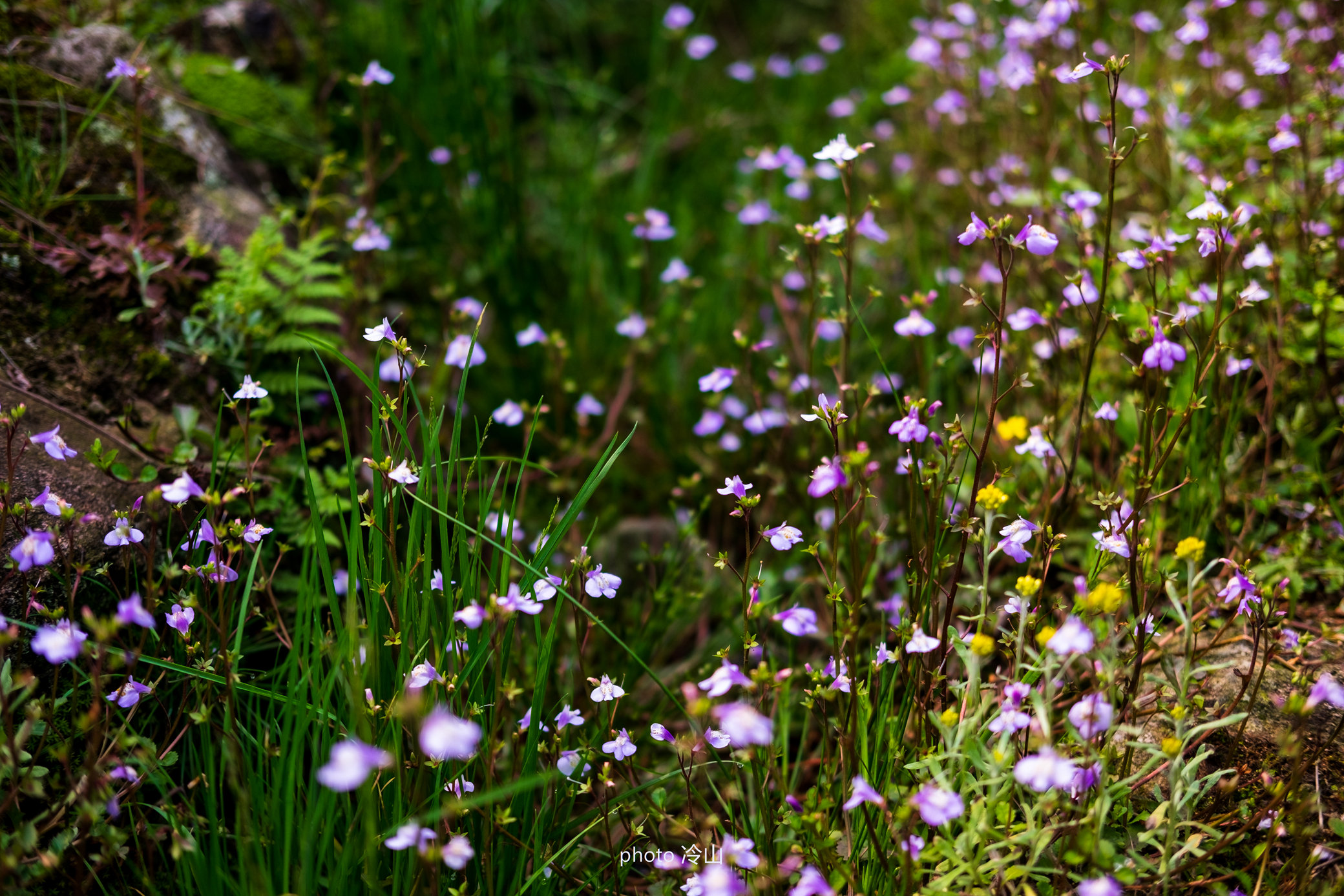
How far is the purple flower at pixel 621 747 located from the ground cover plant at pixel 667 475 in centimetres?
4

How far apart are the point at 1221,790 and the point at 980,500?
2.60 ft

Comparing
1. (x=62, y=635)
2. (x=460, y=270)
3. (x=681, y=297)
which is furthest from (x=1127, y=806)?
(x=460, y=270)

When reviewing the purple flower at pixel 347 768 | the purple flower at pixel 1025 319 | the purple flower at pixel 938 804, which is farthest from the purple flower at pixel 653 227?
the purple flower at pixel 347 768

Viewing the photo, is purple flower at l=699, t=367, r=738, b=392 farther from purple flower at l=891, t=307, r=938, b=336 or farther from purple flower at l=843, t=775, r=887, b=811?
purple flower at l=843, t=775, r=887, b=811

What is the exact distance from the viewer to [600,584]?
1.91m

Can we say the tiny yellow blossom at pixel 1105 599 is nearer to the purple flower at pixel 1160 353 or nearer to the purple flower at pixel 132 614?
the purple flower at pixel 1160 353

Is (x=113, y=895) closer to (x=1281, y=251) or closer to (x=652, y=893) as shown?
(x=652, y=893)

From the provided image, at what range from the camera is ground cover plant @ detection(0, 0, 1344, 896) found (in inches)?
65.2

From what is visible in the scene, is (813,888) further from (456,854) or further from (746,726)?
(456,854)

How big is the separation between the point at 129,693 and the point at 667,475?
203 centimetres

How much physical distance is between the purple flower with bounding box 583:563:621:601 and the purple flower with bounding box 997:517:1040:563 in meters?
0.87

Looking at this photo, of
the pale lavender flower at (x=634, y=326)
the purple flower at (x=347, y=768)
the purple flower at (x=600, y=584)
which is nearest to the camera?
the purple flower at (x=347, y=768)

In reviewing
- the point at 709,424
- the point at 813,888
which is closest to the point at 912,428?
the point at 813,888

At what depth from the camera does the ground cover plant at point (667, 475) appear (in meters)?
1.66
